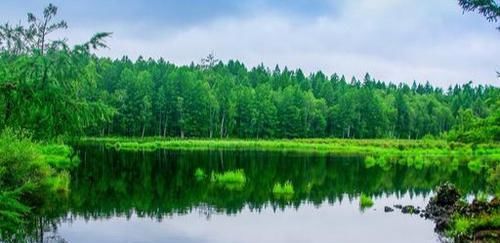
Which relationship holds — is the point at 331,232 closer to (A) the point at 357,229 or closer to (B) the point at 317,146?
(A) the point at 357,229

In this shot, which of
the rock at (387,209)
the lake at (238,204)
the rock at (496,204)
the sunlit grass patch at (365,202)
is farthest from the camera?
the sunlit grass patch at (365,202)

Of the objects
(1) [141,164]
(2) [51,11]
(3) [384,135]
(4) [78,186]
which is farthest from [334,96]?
(2) [51,11]

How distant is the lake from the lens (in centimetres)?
3209

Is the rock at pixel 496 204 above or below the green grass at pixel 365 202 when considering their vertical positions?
above

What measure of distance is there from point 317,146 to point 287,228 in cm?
8103

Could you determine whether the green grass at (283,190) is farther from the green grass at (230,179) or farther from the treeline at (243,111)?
the treeline at (243,111)

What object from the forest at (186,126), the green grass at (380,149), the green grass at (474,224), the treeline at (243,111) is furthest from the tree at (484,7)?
the treeline at (243,111)

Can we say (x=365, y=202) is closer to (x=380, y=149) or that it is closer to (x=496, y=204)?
(x=496, y=204)

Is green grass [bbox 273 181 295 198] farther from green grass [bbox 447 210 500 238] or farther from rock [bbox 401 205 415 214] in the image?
green grass [bbox 447 210 500 238]

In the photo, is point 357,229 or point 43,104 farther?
point 357,229

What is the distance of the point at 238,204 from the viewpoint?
137ft

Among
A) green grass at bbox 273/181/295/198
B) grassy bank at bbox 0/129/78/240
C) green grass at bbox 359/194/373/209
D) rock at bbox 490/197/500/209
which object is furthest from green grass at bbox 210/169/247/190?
rock at bbox 490/197/500/209

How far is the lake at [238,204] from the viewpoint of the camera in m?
32.1

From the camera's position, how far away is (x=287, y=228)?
3409 centimetres
